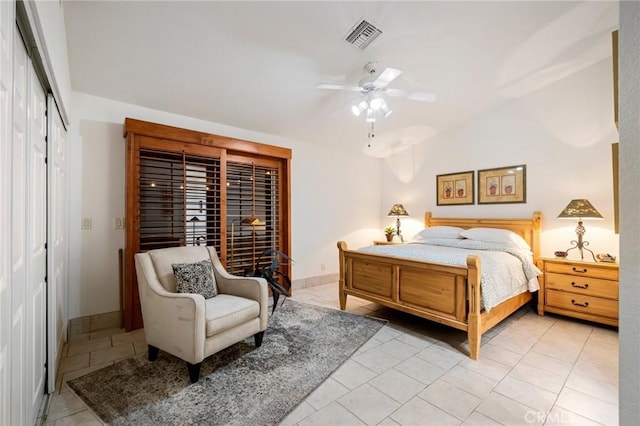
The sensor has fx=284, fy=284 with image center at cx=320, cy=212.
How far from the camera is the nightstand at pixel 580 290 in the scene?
3027 millimetres

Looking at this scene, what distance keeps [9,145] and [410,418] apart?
2.41 m

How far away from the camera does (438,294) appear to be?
2.73 metres

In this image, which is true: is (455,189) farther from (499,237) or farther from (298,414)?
(298,414)

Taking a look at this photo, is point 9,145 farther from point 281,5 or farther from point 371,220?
point 371,220

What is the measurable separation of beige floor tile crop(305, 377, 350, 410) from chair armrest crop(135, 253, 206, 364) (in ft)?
2.78

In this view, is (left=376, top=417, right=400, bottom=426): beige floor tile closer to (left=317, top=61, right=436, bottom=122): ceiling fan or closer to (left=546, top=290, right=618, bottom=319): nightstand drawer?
(left=317, top=61, right=436, bottom=122): ceiling fan

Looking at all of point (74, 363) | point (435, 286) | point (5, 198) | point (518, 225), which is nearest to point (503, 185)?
point (518, 225)

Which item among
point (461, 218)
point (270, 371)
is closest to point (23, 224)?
point (270, 371)

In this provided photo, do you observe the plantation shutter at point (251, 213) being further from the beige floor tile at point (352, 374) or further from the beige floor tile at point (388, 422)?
the beige floor tile at point (388, 422)

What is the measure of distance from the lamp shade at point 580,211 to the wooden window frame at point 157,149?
3.66 meters

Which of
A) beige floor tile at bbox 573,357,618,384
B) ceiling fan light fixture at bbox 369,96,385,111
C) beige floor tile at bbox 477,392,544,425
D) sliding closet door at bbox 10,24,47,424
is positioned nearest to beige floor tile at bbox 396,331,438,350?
beige floor tile at bbox 477,392,544,425

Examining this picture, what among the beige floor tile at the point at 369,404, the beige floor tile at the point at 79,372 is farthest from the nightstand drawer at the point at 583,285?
the beige floor tile at the point at 79,372

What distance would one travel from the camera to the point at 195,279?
2.50 meters

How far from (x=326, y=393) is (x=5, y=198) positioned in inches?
79.1
